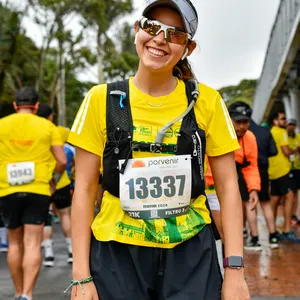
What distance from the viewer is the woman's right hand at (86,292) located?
246 cm

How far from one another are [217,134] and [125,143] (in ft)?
1.29

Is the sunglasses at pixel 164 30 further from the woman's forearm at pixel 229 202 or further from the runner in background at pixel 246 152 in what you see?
the runner in background at pixel 246 152

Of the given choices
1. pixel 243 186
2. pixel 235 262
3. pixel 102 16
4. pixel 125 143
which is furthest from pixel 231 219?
pixel 102 16

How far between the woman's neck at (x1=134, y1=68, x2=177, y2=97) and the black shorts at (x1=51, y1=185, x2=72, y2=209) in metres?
5.75

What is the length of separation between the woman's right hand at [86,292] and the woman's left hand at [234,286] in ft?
1.67

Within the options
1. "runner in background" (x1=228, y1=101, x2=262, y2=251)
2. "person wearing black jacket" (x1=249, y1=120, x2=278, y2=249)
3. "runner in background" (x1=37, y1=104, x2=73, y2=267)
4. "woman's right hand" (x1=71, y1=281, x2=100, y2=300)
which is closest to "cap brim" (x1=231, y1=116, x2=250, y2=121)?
"runner in background" (x1=228, y1=101, x2=262, y2=251)

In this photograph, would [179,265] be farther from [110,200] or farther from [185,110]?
[185,110]

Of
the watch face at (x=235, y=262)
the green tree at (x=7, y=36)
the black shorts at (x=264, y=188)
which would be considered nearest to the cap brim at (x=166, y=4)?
the watch face at (x=235, y=262)

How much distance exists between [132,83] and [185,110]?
0.27 meters

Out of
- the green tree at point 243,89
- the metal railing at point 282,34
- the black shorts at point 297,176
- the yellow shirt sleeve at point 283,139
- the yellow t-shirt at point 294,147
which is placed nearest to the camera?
the yellow shirt sleeve at point 283,139

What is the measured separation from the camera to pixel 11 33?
23359mm

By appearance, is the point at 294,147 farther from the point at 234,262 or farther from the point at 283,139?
the point at 234,262

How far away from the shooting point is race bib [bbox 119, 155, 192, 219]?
8.26 ft

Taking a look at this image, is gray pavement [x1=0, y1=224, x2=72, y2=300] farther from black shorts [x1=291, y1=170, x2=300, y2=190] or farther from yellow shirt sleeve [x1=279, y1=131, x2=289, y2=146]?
black shorts [x1=291, y1=170, x2=300, y2=190]
